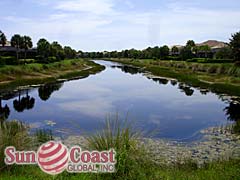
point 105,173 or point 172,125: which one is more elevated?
point 105,173

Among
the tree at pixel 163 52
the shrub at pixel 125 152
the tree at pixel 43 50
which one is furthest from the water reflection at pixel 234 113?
the tree at pixel 163 52

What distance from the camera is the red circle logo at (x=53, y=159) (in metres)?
5.42

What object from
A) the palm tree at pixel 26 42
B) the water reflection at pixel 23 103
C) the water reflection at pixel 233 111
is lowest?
the water reflection at pixel 23 103

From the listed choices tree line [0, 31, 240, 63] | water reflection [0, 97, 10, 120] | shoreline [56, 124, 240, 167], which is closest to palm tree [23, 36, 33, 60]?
tree line [0, 31, 240, 63]

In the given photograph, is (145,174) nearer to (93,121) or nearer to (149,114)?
(93,121)

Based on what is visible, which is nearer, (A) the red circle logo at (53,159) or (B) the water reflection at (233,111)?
(A) the red circle logo at (53,159)

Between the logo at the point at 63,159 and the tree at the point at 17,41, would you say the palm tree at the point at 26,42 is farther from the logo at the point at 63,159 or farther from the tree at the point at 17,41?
the logo at the point at 63,159

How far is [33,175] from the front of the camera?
518 cm

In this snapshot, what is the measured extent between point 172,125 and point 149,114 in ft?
8.40

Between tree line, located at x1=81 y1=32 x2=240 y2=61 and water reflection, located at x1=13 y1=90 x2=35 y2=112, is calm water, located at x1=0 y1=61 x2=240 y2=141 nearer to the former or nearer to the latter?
water reflection, located at x1=13 y1=90 x2=35 y2=112

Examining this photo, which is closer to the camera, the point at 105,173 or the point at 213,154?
the point at 105,173

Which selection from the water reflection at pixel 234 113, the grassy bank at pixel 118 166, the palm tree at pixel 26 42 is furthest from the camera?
the palm tree at pixel 26 42

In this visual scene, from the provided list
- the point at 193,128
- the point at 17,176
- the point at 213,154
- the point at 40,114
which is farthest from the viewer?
the point at 40,114

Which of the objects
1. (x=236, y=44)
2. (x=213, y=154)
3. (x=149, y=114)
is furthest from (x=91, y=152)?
(x=236, y=44)
